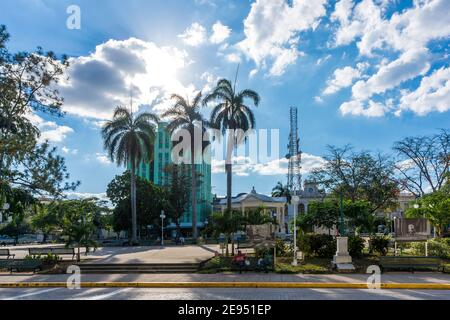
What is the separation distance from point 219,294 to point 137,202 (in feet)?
130

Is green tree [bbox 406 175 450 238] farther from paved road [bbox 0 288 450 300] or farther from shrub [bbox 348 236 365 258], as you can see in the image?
paved road [bbox 0 288 450 300]

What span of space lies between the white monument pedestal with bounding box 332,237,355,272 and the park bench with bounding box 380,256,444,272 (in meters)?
1.49

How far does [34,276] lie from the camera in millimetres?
18891

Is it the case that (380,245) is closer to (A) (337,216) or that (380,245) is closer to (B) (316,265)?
(A) (337,216)

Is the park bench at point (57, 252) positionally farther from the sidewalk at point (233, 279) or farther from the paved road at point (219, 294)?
the paved road at point (219, 294)

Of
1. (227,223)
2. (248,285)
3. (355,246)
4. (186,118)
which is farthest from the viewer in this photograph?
(186,118)

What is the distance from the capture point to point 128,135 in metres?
40.6

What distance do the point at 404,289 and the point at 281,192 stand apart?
74.8 metres

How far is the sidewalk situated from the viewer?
15.2m

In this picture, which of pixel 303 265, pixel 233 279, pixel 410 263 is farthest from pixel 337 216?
pixel 233 279

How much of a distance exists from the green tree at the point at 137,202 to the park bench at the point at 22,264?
98.1 ft

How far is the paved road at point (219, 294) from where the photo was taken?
12.5 meters
